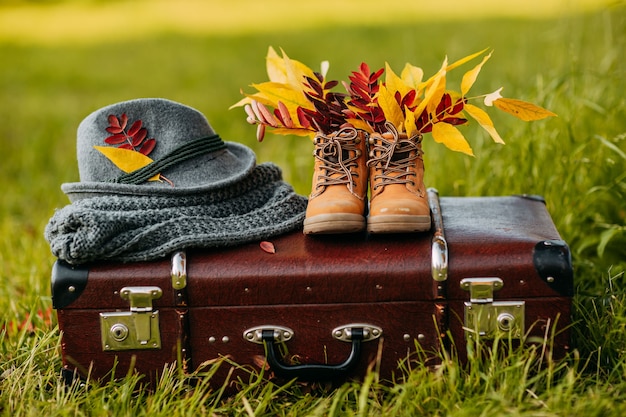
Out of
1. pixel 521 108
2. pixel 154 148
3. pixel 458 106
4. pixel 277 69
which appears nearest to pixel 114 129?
pixel 154 148

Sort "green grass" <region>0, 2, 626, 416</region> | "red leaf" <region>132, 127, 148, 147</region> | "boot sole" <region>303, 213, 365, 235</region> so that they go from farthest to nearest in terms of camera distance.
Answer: "red leaf" <region>132, 127, 148, 147</region>
"boot sole" <region>303, 213, 365, 235</region>
"green grass" <region>0, 2, 626, 416</region>

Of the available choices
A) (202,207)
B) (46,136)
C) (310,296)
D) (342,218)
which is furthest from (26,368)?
(46,136)

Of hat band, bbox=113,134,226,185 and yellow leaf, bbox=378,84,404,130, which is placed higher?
yellow leaf, bbox=378,84,404,130

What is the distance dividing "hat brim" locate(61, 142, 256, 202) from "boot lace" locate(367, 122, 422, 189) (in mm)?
410

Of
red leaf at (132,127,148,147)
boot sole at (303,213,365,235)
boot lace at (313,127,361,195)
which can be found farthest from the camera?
red leaf at (132,127,148,147)

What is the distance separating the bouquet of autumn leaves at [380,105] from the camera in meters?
2.23

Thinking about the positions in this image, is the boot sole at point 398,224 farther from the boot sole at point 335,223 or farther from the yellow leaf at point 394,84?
the yellow leaf at point 394,84

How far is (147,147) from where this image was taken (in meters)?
2.36

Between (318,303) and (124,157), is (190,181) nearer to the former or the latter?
(124,157)

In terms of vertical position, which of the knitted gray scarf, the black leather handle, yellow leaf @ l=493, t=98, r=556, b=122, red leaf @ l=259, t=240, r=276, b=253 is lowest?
the black leather handle

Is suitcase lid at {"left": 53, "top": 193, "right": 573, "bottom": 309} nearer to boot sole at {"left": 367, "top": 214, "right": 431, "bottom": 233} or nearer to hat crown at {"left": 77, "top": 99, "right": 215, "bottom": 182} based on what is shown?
boot sole at {"left": 367, "top": 214, "right": 431, "bottom": 233}

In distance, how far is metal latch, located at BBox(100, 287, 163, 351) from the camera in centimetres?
212

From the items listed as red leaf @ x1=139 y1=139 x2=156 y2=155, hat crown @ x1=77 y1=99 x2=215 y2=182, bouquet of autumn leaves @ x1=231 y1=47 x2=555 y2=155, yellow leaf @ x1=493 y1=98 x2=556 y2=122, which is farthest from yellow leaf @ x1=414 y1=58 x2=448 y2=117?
red leaf @ x1=139 y1=139 x2=156 y2=155

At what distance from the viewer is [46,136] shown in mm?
4953
